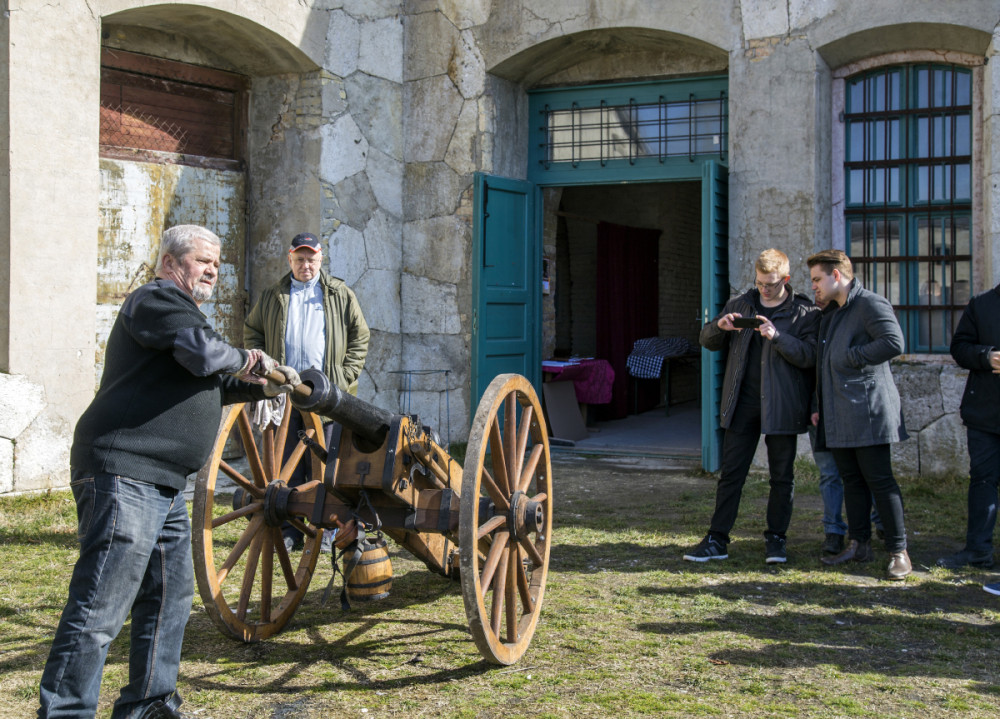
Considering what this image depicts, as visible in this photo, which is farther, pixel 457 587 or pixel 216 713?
pixel 457 587

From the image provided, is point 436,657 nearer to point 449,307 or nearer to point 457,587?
point 457,587

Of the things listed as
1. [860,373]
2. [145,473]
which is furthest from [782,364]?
[145,473]

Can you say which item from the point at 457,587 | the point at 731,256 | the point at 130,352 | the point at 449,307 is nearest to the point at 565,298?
the point at 449,307

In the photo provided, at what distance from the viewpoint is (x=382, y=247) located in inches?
350

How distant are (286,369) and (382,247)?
236 inches

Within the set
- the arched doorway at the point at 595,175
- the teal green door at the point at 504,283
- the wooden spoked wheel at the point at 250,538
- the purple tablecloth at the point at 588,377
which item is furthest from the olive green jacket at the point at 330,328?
the purple tablecloth at the point at 588,377

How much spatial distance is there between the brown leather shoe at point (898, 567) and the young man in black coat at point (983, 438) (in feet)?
1.04

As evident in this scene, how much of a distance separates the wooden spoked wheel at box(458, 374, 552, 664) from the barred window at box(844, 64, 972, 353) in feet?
15.5

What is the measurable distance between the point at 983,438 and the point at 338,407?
11.1 ft

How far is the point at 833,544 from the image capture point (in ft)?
17.4

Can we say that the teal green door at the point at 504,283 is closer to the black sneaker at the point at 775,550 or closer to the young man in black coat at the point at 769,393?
the young man in black coat at the point at 769,393

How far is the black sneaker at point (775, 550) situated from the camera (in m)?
5.16

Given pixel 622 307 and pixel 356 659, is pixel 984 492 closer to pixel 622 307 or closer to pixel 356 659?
pixel 356 659

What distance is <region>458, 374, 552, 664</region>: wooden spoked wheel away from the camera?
326cm
